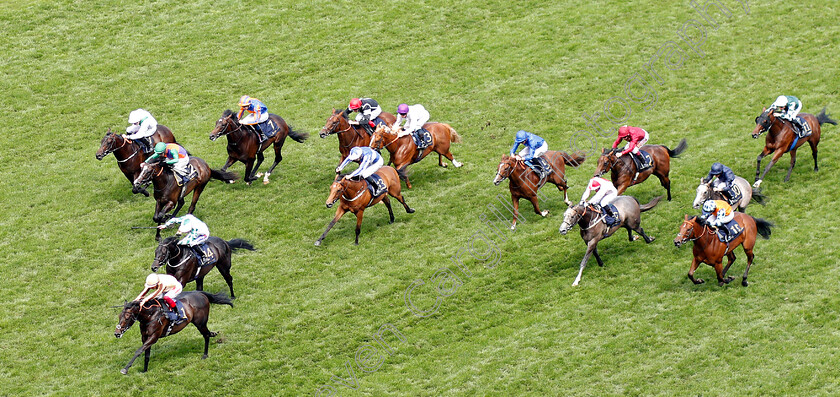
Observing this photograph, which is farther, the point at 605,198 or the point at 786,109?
the point at 786,109

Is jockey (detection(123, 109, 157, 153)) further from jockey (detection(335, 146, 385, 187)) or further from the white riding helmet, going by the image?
the white riding helmet

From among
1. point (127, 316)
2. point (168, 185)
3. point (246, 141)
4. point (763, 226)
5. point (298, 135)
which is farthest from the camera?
point (298, 135)

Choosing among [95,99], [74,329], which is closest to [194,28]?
[95,99]

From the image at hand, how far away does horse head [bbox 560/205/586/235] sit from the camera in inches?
667

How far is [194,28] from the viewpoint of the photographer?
105ft

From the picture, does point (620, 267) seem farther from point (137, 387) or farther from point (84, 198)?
point (84, 198)

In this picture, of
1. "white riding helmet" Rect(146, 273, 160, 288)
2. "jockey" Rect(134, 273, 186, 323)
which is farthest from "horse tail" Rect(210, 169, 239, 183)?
"white riding helmet" Rect(146, 273, 160, 288)

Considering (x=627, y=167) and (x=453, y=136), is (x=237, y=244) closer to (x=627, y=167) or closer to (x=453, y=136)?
(x=453, y=136)

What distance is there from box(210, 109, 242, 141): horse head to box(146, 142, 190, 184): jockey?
55.9 inches

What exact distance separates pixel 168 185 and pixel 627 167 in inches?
404

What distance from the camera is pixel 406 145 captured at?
72.1 ft

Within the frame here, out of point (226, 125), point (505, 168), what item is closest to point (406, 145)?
point (505, 168)

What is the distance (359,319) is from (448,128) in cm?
722

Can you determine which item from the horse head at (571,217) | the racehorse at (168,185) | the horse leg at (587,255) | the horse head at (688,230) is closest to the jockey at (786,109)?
the horse head at (688,230)
